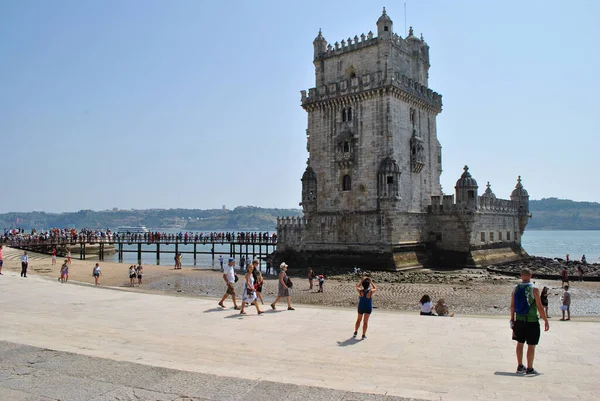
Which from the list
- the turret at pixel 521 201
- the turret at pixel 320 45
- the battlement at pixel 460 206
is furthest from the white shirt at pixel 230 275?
the turret at pixel 521 201

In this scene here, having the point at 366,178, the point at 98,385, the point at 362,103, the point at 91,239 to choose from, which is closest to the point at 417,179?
the point at 366,178

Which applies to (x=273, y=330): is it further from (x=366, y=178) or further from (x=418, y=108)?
(x=418, y=108)

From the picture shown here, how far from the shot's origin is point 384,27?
38.0 metres

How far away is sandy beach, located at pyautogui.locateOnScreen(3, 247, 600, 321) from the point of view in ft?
75.3

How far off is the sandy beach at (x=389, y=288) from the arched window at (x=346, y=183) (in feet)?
26.1

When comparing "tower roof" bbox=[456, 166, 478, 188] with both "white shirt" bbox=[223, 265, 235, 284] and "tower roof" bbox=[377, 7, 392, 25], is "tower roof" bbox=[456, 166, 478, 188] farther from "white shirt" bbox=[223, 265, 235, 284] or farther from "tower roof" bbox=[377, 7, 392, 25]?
"white shirt" bbox=[223, 265, 235, 284]

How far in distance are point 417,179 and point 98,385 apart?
3530 centimetres

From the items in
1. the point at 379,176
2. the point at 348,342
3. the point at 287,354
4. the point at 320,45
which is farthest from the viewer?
the point at 320,45

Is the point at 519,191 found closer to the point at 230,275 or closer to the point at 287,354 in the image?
the point at 230,275

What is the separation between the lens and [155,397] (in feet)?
22.8

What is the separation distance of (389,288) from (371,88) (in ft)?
54.4

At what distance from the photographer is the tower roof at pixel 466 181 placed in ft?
128

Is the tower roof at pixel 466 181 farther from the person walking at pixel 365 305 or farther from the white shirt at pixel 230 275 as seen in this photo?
the person walking at pixel 365 305

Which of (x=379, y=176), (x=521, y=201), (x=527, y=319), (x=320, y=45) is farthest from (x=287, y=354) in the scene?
(x=521, y=201)
